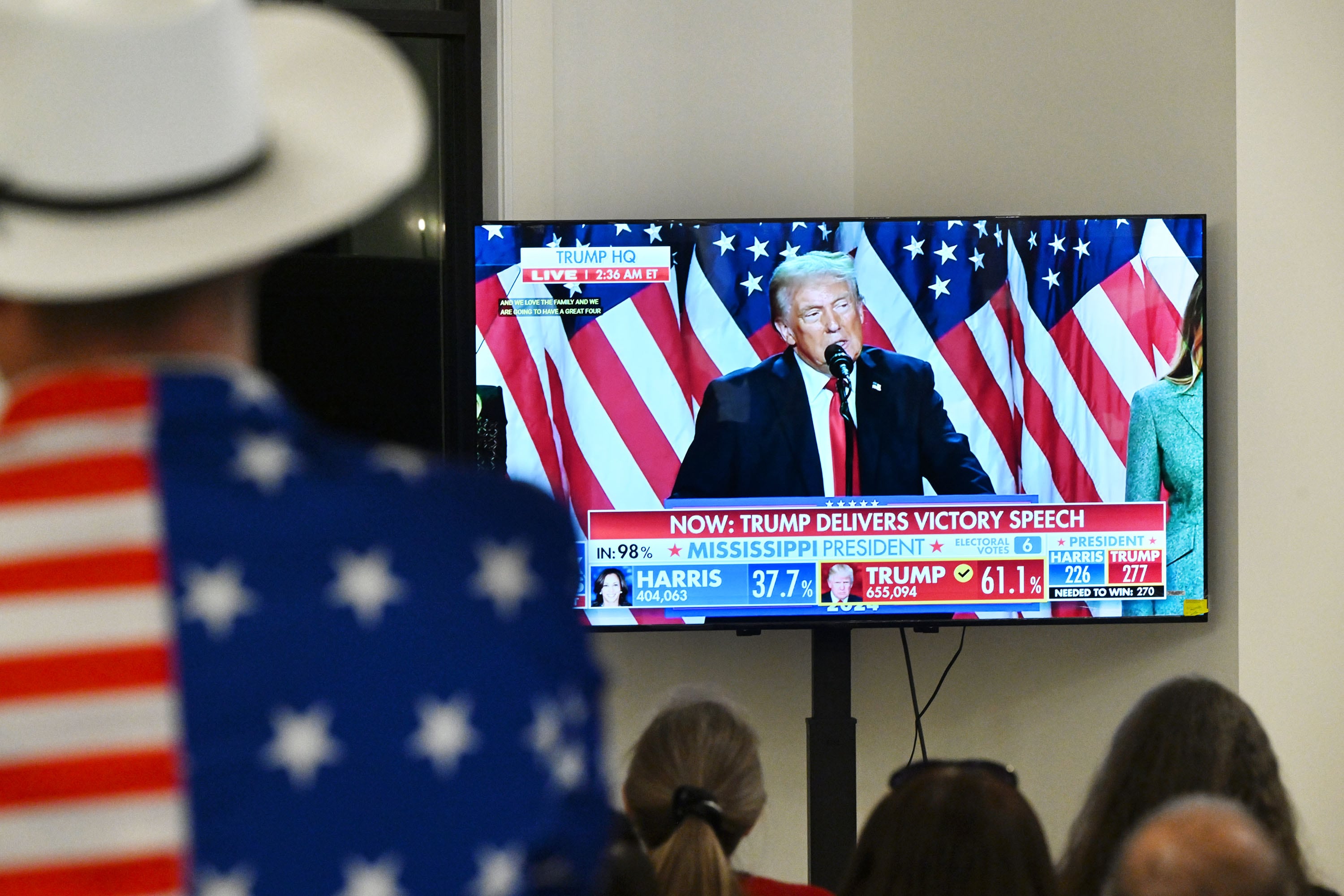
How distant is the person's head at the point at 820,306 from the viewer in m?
3.52

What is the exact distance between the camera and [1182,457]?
3430 millimetres

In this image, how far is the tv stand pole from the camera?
3547mm

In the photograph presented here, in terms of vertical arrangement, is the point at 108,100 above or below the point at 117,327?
above

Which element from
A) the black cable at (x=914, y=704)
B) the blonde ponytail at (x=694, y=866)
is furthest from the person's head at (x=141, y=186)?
the black cable at (x=914, y=704)

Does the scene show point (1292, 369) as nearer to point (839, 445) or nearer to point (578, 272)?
point (839, 445)

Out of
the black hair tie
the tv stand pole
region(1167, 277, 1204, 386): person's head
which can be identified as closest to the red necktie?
the tv stand pole

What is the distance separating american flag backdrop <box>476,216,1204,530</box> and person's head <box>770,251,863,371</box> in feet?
0.08

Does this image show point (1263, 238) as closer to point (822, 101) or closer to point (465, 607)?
point (822, 101)

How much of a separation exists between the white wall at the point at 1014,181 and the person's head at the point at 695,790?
1753mm

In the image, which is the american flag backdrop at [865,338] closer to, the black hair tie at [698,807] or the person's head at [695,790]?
the person's head at [695,790]

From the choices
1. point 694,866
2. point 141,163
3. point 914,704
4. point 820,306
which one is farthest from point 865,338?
point 141,163

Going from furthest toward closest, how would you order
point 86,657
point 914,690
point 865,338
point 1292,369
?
point 914,690 < point 865,338 < point 1292,369 < point 86,657

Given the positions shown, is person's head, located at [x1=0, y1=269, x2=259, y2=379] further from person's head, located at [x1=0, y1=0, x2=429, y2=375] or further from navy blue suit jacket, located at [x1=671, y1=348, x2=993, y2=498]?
navy blue suit jacket, located at [x1=671, y1=348, x2=993, y2=498]

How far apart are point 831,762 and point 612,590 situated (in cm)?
66
